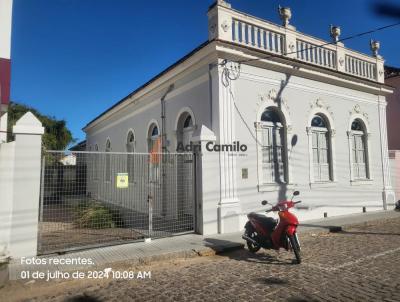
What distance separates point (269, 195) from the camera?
378 inches

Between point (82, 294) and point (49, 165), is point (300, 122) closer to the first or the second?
point (49, 165)

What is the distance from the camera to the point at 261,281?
5.11 meters

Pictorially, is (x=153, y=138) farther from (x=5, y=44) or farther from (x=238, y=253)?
(x=238, y=253)

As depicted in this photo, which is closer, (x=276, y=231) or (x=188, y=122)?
(x=276, y=231)

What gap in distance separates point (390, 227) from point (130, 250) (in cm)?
764

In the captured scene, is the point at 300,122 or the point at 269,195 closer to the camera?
the point at 269,195

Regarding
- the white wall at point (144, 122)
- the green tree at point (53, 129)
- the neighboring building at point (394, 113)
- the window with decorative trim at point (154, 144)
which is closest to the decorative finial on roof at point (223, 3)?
the white wall at point (144, 122)

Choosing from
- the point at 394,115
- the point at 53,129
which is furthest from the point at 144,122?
the point at 53,129

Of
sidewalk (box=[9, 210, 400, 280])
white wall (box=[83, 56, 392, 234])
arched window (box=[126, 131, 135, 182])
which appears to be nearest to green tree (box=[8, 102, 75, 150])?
arched window (box=[126, 131, 135, 182])

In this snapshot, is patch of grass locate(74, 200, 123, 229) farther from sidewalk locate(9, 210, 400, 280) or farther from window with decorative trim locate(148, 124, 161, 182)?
sidewalk locate(9, 210, 400, 280)

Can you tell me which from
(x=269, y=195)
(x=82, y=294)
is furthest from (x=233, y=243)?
(x=82, y=294)

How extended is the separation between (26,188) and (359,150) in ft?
37.3

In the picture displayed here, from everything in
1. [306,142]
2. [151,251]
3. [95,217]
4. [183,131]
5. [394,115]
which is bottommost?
[151,251]

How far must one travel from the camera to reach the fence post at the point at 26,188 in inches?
245
